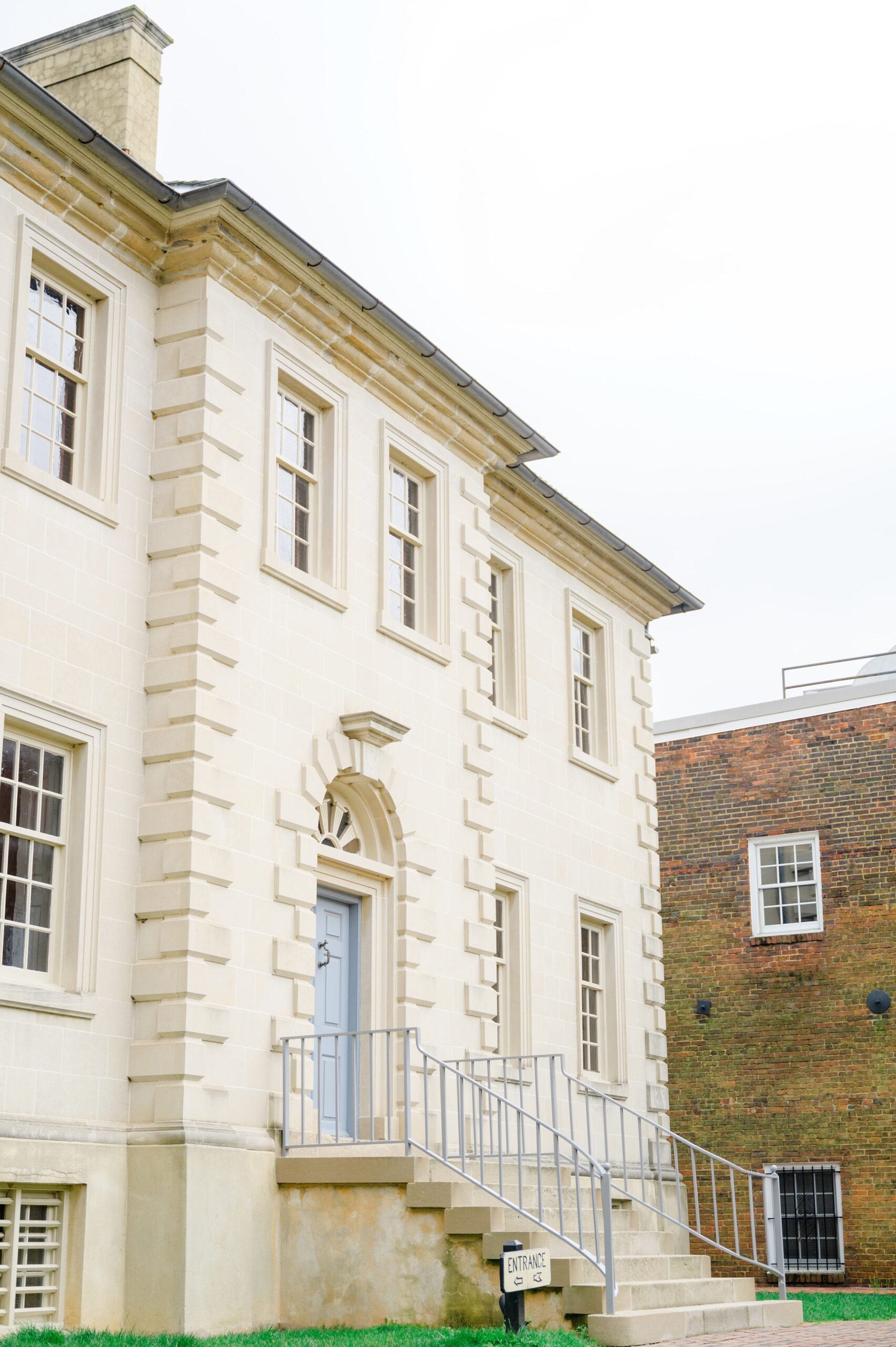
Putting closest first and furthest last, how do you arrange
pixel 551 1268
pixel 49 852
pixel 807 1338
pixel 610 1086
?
pixel 551 1268
pixel 49 852
pixel 807 1338
pixel 610 1086

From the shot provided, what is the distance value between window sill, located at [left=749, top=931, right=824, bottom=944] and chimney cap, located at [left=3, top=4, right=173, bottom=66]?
14274mm

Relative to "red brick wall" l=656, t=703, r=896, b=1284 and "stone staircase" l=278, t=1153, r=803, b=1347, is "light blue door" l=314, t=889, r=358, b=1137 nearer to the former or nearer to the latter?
"stone staircase" l=278, t=1153, r=803, b=1347

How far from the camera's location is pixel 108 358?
1252 centimetres

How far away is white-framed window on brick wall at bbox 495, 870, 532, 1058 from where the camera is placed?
54.4 feet

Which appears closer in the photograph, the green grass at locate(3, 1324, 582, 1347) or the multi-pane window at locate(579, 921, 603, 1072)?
the green grass at locate(3, 1324, 582, 1347)

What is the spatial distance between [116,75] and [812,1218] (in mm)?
16483

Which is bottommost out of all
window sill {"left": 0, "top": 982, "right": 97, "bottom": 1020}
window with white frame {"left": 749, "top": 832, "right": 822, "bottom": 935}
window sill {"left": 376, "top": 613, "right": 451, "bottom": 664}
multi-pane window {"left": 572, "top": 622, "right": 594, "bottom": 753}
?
window sill {"left": 0, "top": 982, "right": 97, "bottom": 1020}

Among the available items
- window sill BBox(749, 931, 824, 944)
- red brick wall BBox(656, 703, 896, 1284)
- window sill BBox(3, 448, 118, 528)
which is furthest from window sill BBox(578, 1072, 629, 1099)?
window sill BBox(3, 448, 118, 528)

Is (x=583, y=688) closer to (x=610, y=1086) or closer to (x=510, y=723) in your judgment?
(x=510, y=723)

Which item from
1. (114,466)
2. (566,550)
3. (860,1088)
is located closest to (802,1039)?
(860,1088)

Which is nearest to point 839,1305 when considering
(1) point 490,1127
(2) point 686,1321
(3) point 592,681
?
(2) point 686,1321

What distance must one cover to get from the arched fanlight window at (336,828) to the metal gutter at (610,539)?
4.90m

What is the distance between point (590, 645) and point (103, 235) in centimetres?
919

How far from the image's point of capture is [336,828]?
13914mm
